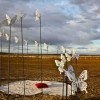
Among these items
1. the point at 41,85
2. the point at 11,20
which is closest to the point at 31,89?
the point at 41,85

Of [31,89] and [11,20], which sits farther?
[31,89]

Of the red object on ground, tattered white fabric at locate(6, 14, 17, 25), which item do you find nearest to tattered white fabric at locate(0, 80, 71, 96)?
the red object on ground

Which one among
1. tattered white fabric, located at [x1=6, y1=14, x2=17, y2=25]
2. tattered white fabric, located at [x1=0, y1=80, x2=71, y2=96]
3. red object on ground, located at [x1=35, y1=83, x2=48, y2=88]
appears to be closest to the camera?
tattered white fabric, located at [x1=6, y1=14, x2=17, y2=25]

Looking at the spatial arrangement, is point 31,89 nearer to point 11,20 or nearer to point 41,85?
point 41,85

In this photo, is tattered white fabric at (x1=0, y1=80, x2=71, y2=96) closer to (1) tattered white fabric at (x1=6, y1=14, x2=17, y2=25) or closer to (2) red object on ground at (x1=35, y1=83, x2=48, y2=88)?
(2) red object on ground at (x1=35, y1=83, x2=48, y2=88)

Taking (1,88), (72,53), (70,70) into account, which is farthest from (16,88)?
(70,70)

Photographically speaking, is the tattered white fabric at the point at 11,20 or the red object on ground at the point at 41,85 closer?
the tattered white fabric at the point at 11,20

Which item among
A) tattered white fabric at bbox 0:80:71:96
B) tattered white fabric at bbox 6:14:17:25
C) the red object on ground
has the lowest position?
tattered white fabric at bbox 0:80:71:96

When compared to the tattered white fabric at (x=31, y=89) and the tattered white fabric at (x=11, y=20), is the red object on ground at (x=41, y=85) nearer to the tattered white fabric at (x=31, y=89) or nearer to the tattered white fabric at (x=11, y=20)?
the tattered white fabric at (x=31, y=89)

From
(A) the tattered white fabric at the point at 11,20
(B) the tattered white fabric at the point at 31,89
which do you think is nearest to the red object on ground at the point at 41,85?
(B) the tattered white fabric at the point at 31,89

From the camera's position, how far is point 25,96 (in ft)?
52.9

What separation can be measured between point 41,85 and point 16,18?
356 centimetres

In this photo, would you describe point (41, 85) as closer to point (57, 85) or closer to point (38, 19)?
point (57, 85)

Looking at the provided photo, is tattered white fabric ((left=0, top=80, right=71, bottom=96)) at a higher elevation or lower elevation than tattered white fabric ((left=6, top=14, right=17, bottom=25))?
lower
